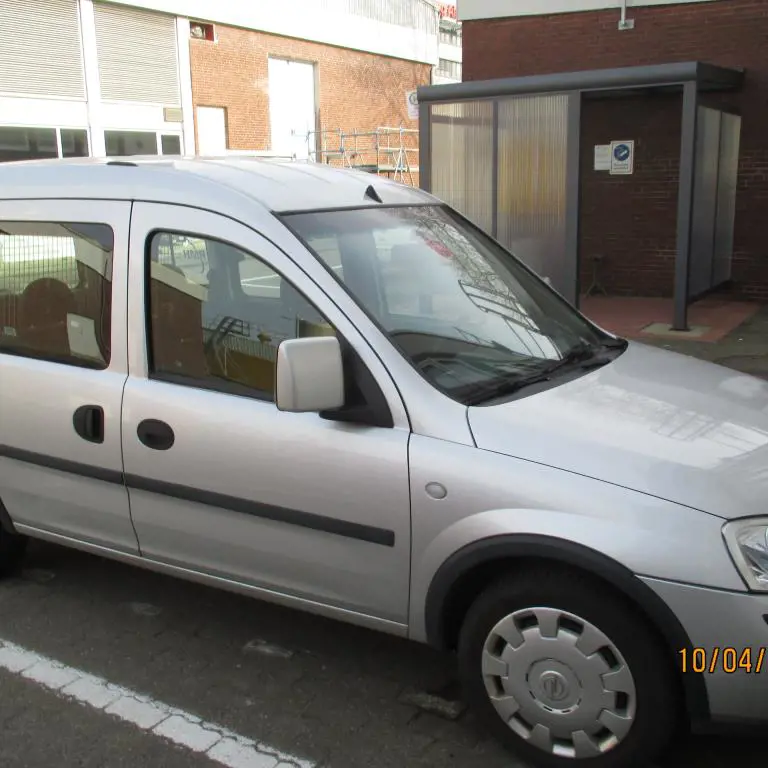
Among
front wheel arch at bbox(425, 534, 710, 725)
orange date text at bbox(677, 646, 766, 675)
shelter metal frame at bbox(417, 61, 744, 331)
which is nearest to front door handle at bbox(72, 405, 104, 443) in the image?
front wheel arch at bbox(425, 534, 710, 725)

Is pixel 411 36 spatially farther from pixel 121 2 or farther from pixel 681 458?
pixel 681 458

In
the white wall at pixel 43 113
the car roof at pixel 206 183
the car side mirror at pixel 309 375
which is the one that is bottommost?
the car side mirror at pixel 309 375

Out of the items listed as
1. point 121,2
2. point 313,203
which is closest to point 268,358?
point 313,203

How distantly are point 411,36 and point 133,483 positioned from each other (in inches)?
1540

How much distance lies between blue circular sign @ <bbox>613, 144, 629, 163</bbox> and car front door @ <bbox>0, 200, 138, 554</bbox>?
1048 cm

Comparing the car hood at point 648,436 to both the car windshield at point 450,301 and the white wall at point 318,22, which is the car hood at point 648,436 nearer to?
the car windshield at point 450,301

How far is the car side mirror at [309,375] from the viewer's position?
2779mm

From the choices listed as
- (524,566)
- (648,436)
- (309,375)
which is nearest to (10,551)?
(309,375)

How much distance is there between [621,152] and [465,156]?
293 cm

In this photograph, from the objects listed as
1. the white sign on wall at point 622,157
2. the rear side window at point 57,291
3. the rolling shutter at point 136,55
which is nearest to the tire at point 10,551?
the rear side window at point 57,291

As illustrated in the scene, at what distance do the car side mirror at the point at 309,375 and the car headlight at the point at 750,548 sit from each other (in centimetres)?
122

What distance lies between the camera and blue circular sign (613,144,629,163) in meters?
12.7

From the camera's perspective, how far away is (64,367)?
143 inches

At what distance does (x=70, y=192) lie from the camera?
364 cm
